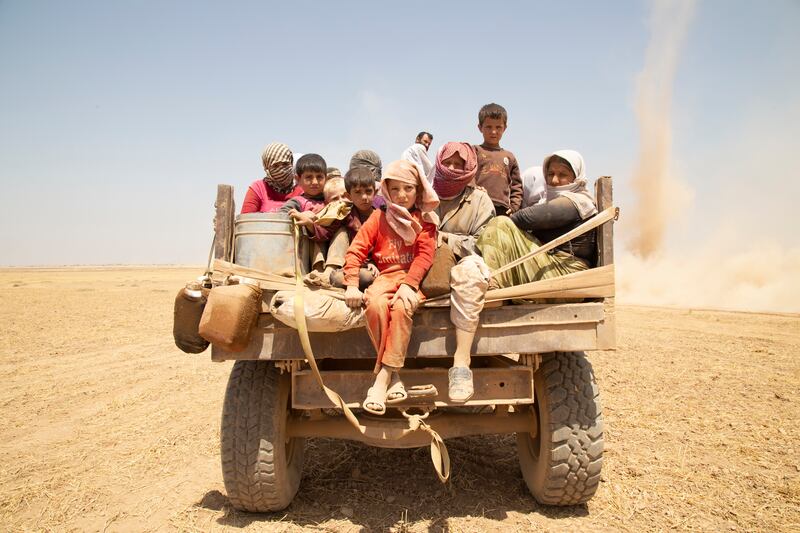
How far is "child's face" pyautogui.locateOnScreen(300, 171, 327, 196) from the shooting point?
Answer: 402 centimetres

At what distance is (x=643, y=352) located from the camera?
904 centimetres

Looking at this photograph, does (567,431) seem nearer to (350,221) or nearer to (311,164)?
(350,221)

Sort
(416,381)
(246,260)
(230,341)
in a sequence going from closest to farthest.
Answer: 1. (230,341)
2. (416,381)
3. (246,260)

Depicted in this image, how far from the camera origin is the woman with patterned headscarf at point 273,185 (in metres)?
4.02

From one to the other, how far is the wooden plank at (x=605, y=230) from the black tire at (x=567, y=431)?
672 mm

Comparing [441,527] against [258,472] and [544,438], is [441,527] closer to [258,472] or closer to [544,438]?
[544,438]

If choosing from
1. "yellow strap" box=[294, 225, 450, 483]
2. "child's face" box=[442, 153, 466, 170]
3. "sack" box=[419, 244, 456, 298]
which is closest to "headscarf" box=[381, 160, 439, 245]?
"sack" box=[419, 244, 456, 298]

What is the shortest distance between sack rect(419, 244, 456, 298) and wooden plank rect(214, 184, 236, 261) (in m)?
1.19

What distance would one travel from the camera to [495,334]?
9.78ft

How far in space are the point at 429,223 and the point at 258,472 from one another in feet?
5.79

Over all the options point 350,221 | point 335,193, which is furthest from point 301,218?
point 335,193

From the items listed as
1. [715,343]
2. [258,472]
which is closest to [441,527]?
[258,472]

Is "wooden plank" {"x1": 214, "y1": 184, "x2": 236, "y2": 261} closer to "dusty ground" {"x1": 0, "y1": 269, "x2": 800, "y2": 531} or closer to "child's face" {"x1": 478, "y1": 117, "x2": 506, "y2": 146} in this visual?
"dusty ground" {"x1": 0, "y1": 269, "x2": 800, "y2": 531}

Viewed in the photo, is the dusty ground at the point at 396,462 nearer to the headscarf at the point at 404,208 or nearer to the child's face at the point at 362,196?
the headscarf at the point at 404,208
